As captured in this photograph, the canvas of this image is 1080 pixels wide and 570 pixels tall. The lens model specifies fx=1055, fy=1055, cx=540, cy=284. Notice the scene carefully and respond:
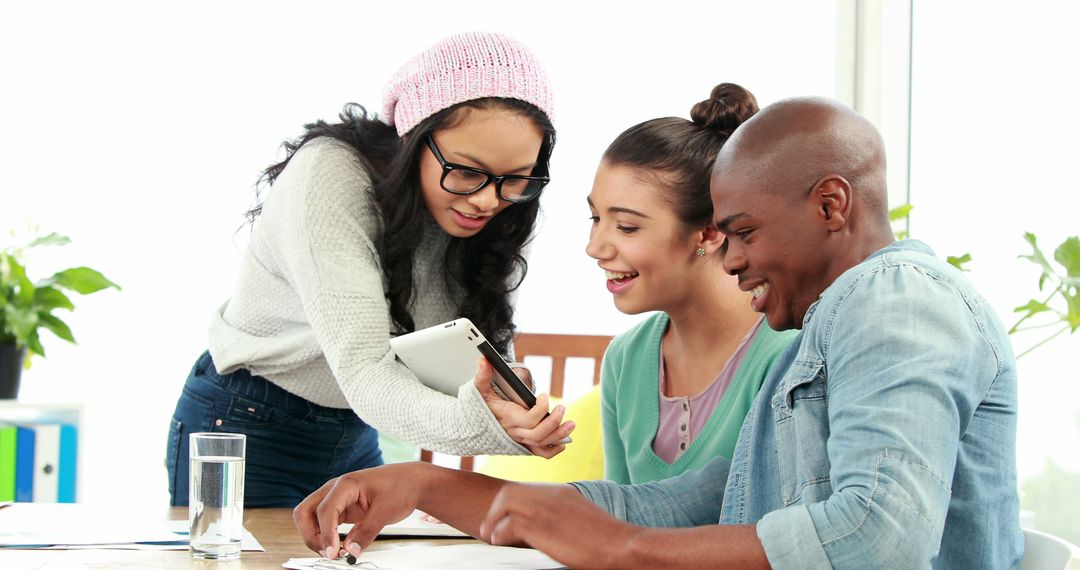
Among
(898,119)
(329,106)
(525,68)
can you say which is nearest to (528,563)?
(525,68)

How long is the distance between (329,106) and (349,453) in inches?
75.0

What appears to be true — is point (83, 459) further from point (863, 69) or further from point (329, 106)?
point (863, 69)

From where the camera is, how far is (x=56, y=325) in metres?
3.18

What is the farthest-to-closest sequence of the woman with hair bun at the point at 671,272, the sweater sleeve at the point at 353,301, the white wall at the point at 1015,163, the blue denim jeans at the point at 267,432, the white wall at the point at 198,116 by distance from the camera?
the white wall at the point at 198,116, the white wall at the point at 1015,163, the blue denim jeans at the point at 267,432, the woman with hair bun at the point at 671,272, the sweater sleeve at the point at 353,301

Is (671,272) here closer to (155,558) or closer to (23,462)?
(155,558)

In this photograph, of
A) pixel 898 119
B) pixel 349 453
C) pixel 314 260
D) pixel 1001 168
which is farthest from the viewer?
pixel 898 119

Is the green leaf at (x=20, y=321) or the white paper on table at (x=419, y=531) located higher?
the green leaf at (x=20, y=321)

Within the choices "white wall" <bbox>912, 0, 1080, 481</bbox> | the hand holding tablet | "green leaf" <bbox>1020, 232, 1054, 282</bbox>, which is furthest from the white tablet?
"white wall" <bbox>912, 0, 1080, 481</bbox>

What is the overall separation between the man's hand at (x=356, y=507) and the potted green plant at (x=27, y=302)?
2.21 metres

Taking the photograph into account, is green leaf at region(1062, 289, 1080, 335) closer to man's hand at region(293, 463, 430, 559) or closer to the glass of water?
man's hand at region(293, 463, 430, 559)

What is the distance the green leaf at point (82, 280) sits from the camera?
10.4 feet

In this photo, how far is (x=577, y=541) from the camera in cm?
97

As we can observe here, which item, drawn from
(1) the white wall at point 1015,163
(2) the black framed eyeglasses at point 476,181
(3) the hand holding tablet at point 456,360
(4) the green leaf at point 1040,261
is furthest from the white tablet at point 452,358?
(1) the white wall at point 1015,163

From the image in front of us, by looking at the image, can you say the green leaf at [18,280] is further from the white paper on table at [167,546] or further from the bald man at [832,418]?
the bald man at [832,418]
